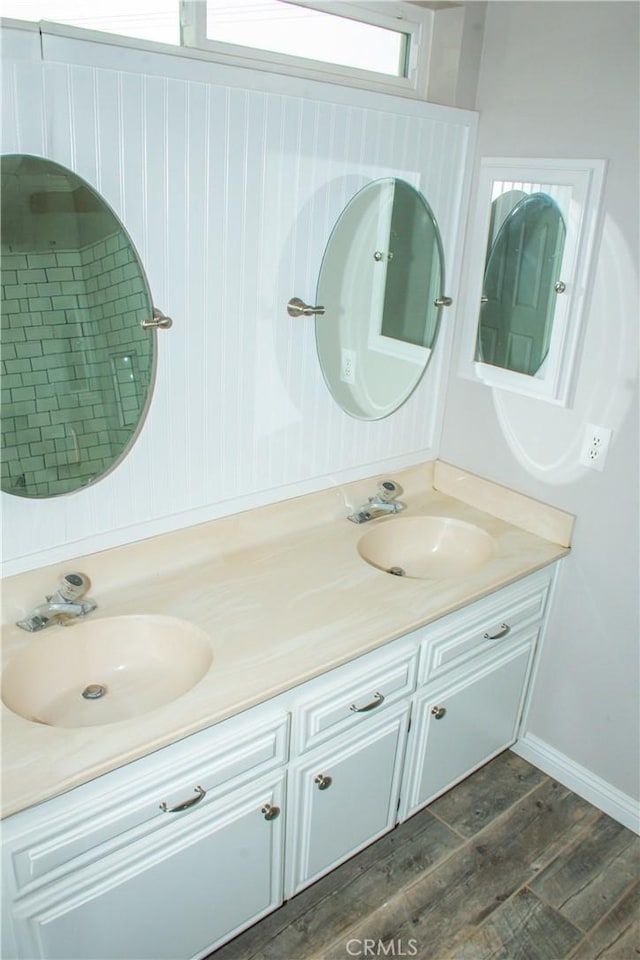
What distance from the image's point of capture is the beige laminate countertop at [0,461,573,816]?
135 centimetres

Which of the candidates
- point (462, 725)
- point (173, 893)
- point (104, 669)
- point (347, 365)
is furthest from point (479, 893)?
point (347, 365)

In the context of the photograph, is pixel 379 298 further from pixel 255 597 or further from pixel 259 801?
pixel 259 801

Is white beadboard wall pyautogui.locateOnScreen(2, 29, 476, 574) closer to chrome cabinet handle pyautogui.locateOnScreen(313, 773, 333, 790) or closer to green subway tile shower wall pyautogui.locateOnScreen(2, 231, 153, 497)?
green subway tile shower wall pyautogui.locateOnScreen(2, 231, 153, 497)

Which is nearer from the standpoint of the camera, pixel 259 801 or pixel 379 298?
pixel 259 801

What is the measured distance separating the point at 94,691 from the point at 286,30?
5.19 ft

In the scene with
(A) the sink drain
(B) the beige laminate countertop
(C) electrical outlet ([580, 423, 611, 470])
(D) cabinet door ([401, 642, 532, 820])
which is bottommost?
(D) cabinet door ([401, 642, 532, 820])

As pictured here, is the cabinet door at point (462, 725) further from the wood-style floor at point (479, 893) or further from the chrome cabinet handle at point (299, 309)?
the chrome cabinet handle at point (299, 309)

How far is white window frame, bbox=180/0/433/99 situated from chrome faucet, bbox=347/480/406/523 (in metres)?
1.10

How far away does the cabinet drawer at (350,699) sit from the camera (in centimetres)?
166

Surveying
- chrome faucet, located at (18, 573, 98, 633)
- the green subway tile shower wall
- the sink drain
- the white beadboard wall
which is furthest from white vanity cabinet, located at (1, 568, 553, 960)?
the green subway tile shower wall

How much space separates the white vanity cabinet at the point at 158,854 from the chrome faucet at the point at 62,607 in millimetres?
412

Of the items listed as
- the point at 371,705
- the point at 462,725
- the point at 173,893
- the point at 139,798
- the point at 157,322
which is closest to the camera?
the point at 139,798

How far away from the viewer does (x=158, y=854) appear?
1490 mm

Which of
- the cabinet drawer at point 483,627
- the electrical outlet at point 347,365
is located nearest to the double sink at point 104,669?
the cabinet drawer at point 483,627
